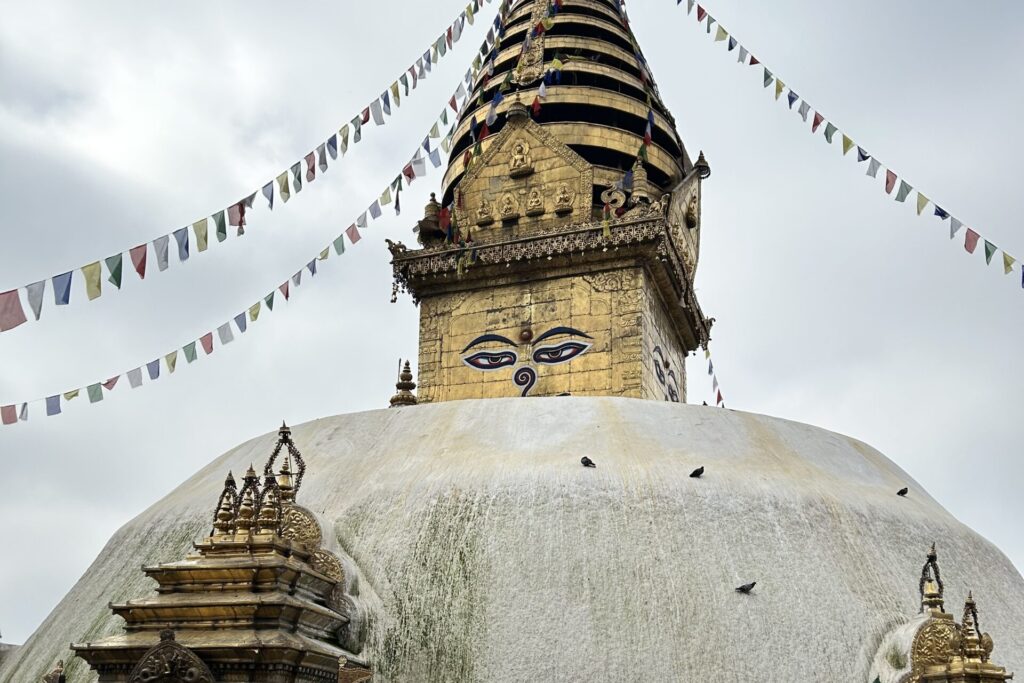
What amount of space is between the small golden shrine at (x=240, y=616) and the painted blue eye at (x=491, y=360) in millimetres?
9259

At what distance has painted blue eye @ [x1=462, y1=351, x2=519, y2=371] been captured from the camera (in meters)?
15.9

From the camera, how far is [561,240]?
1603 cm

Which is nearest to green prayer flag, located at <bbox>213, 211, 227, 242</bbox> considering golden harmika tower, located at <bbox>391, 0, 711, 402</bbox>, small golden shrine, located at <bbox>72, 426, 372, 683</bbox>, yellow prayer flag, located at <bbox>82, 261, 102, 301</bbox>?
yellow prayer flag, located at <bbox>82, 261, 102, 301</bbox>

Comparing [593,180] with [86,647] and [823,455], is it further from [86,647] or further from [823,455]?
[86,647]

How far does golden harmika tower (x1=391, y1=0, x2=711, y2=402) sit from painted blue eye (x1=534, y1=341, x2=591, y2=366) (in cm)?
2

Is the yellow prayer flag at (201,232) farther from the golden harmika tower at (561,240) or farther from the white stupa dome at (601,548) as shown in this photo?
the golden harmika tower at (561,240)

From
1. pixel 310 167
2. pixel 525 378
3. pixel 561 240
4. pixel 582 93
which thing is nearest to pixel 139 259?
pixel 310 167

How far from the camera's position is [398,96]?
13.1m

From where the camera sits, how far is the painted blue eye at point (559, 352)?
617 inches

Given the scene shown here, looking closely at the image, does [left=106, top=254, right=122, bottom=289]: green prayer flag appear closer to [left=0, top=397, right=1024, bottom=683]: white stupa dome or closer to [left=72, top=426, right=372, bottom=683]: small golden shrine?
[left=0, top=397, right=1024, bottom=683]: white stupa dome

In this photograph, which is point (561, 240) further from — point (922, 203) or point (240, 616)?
point (240, 616)

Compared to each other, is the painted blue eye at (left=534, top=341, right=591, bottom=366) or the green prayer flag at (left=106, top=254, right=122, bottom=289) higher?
the painted blue eye at (left=534, top=341, right=591, bottom=366)

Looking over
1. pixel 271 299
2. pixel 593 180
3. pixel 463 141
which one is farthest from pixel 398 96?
pixel 463 141

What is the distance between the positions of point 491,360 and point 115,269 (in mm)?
7564
